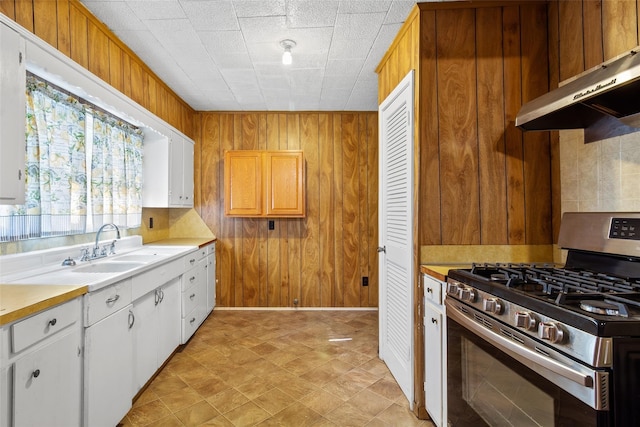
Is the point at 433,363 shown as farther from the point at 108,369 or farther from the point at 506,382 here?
the point at 108,369

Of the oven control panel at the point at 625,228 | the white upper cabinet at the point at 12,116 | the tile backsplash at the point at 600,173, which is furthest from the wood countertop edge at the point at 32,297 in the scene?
the tile backsplash at the point at 600,173

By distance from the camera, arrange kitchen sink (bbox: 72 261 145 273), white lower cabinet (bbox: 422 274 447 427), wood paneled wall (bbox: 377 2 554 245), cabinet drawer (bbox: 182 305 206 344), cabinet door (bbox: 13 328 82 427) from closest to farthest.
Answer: cabinet door (bbox: 13 328 82 427) → white lower cabinet (bbox: 422 274 447 427) → wood paneled wall (bbox: 377 2 554 245) → kitchen sink (bbox: 72 261 145 273) → cabinet drawer (bbox: 182 305 206 344)

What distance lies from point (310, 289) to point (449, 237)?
2494mm

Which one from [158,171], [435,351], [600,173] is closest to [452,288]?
[435,351]

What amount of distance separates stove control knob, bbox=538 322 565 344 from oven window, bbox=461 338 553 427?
0.18 metres

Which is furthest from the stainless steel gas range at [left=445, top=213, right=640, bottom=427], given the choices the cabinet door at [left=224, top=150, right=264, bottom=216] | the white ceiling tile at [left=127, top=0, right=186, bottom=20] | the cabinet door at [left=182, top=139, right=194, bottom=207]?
the cabinet door at [left=182, top=139, right=194, bottom=207]

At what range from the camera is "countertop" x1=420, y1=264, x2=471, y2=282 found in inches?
65.3

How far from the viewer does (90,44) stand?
207cm

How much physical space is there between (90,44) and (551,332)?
113 inches

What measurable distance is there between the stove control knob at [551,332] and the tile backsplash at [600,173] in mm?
887

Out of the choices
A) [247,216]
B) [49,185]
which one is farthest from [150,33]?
[247,216]

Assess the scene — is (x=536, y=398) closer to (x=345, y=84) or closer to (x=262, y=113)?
(x=345, y=84)

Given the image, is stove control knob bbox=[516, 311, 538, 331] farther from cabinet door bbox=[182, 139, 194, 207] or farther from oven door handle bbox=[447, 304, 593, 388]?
cabinet door bbox=[182, 139, 194, 207]

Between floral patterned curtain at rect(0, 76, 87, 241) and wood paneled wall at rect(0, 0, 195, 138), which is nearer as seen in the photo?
wood paneled wall at rect(0, 0, 195, 138)
